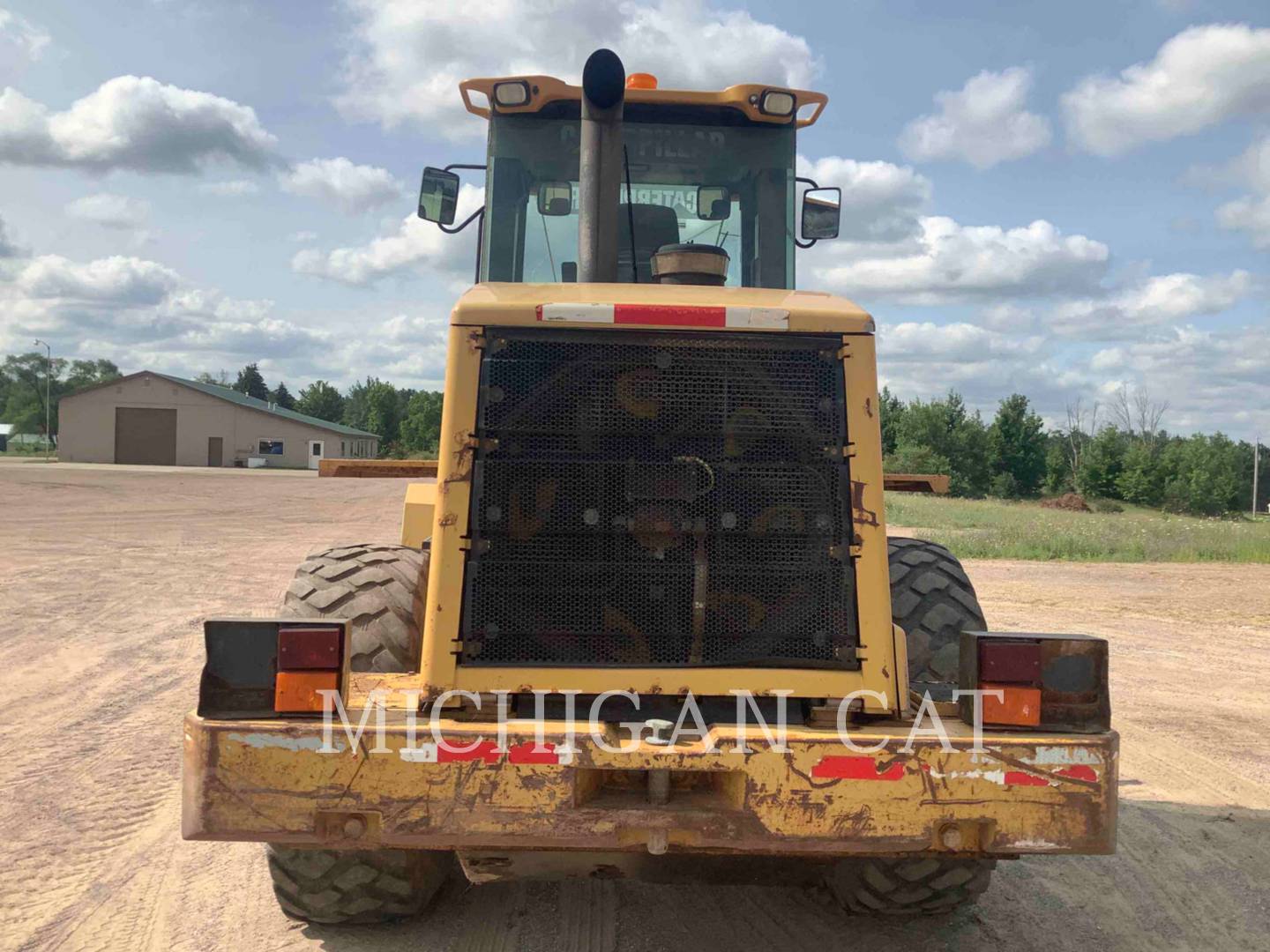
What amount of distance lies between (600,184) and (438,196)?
1.49 metres

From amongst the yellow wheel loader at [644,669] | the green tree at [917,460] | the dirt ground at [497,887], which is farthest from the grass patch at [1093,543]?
the green tree at [917,460]

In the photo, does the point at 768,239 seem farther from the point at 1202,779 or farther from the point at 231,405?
the point at 231,405

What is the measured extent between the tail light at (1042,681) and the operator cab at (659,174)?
Result: 2515mm

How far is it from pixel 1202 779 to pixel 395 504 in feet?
85.3

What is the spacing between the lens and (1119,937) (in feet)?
12.6

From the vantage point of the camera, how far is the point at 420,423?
9294cm

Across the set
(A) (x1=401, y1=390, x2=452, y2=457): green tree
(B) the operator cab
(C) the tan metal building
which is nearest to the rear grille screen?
(B) the operator cab

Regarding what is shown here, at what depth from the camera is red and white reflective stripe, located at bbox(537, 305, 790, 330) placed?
3285mm

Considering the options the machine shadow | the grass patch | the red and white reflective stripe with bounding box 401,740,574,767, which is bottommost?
the machine shadow

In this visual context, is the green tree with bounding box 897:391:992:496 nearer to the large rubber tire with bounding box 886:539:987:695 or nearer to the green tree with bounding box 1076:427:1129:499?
the green tree with bounding box 1076:427:1129:499

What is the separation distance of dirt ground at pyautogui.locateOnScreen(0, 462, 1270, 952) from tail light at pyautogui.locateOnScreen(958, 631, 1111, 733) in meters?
1.10

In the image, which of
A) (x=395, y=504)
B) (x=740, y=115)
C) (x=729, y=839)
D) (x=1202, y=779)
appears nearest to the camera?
(x=729, y=839)

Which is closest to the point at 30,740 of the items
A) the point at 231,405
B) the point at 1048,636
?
the point at 1048,636

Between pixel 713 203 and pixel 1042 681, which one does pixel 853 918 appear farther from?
pixel 713 203
